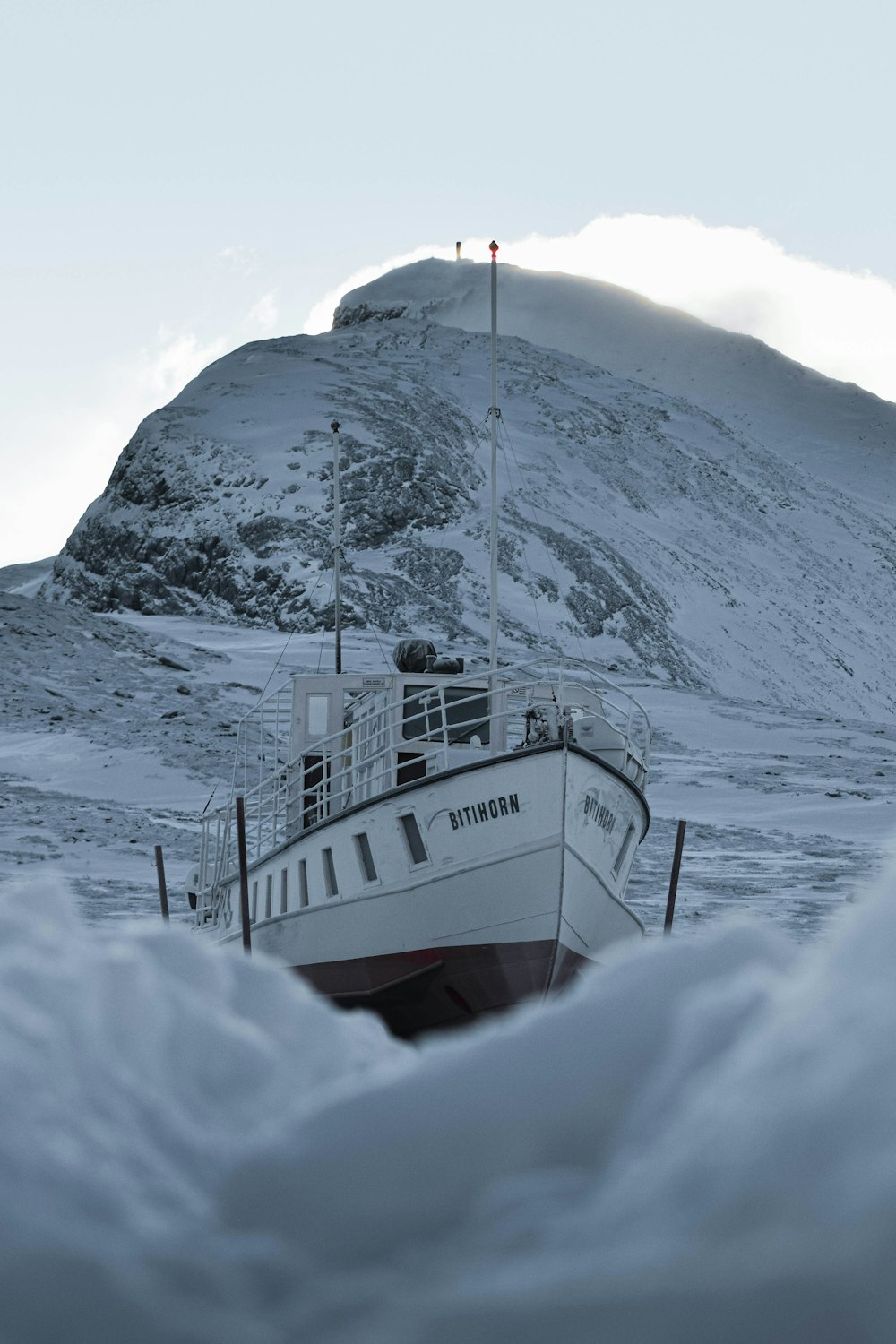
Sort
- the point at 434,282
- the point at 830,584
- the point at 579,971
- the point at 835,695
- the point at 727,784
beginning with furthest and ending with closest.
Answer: the point at 434,282 < the point at 830,584 < the point at 835,695 < the point at 727,784 < the point at 579,971

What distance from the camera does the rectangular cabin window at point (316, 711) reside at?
60.4 feet

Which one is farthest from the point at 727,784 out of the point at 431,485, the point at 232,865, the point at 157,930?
the point at 431,485

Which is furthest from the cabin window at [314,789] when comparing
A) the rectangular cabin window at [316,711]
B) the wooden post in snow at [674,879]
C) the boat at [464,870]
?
the wooden post in snow at [674,879]

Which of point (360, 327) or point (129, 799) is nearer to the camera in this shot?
point (129, 799)

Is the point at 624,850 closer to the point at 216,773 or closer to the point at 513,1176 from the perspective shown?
the point at 513,1176

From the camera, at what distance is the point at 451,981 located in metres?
14.1

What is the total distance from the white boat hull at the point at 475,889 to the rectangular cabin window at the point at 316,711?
3192 millimetres

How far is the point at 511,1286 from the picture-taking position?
5.12m

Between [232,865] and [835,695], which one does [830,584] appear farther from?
[232,865]

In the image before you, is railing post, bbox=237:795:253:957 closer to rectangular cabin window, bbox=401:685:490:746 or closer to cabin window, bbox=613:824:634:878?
rectangular cabin window, bbox=401:685:490:746

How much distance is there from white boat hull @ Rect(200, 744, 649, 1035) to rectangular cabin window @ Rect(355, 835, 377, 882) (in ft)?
0.04

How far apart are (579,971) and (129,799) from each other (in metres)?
19.7

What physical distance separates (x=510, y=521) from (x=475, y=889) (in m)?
76.7

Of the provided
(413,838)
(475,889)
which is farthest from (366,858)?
(475,889)
